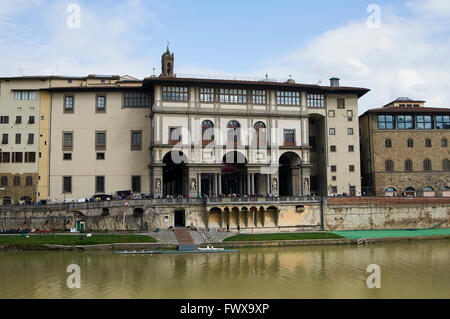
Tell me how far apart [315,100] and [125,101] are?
2879 cm

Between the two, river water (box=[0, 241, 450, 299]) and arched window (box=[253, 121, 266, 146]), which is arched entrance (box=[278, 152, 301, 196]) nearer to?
arched window (box=[253, 121, 266, 146])

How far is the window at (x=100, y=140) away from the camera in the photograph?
218ft

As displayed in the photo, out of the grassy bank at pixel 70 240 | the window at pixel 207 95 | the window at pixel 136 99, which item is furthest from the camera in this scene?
the window at pixel 136 99

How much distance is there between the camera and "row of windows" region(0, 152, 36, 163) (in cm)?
6625

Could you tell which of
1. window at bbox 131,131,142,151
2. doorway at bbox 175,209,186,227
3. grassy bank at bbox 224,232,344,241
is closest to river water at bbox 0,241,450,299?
grassy bank at bbox 224,232,344,241

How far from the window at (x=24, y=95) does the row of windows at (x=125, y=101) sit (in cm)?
500

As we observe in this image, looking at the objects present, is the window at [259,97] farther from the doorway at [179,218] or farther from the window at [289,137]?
the doorway at [179,218]

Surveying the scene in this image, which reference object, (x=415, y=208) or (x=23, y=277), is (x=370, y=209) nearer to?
(x=415, y=208)

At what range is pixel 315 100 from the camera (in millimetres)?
69625

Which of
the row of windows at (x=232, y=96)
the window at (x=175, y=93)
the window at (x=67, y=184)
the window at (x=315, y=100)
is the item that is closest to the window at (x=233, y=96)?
the row of windows at (x=232, y=96)

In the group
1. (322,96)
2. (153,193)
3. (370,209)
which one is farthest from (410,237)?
(153,193)

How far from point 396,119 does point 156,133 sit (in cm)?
3934

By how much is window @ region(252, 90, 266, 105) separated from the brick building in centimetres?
1877

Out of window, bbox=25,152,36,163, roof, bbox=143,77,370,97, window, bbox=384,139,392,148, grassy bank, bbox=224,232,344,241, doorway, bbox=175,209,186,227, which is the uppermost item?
roof, bbox=143,77,370,97
